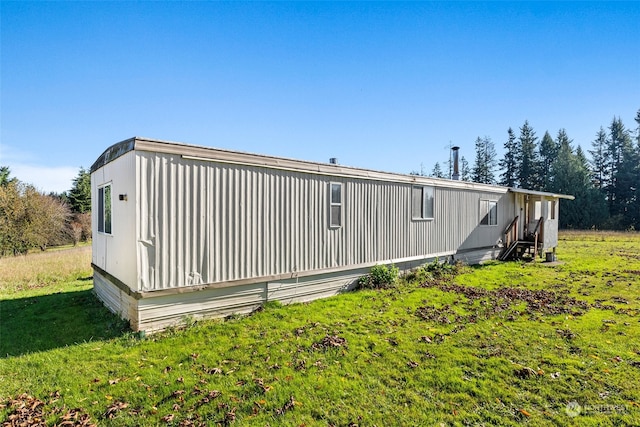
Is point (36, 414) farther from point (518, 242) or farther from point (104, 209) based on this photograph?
point (518, 242)

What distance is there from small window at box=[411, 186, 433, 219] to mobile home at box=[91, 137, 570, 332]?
6cm

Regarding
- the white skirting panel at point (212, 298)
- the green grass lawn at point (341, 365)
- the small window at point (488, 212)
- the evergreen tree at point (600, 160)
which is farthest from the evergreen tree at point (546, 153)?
the white skirting panel at point (212, 298)

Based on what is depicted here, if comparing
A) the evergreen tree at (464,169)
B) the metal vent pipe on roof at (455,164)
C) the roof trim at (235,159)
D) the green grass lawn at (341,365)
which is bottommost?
the green grass lawn at (341,365)

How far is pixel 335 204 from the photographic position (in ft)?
26.1

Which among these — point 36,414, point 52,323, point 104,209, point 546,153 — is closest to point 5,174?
point 104,209

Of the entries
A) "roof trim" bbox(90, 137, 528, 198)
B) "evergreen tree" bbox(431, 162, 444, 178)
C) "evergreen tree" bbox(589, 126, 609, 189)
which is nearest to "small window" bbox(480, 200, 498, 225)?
"roof trim" bbox(90, 137, 528, 198)

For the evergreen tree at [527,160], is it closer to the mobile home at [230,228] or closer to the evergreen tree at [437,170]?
the evergreen tree at [437,170]

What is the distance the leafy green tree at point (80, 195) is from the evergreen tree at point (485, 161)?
169 feet

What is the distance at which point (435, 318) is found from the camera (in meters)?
5.98

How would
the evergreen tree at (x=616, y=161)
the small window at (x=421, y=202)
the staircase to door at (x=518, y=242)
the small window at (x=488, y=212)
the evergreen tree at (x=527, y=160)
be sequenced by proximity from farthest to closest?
the evergreen tree at (x=527, y=160) → the evergreen tree at (x=616, y=161) → the staircase to door at (x=518, y=242) → the small window at (x=488, y=212) → the small window at (x=421, y=202)

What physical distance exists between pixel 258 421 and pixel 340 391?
942 millimetres

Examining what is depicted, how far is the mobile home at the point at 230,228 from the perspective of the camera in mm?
5262

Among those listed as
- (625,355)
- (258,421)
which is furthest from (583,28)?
(258,421)

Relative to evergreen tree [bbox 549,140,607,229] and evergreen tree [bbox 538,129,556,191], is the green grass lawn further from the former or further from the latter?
evergreen tree [bbox 538,129,556,191]
